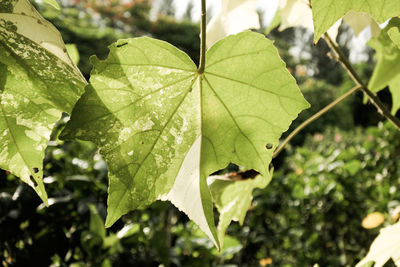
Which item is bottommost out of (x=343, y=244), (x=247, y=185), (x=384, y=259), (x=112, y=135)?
(x=343, y=244)

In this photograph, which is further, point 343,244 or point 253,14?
point 343,244

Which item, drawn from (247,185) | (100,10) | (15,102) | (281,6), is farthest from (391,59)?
(100,10)

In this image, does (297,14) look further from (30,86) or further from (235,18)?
(30,86)

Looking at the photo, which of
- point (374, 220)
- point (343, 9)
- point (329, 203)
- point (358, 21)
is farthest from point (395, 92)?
point (329, 203)

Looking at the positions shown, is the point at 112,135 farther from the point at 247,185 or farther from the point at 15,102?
the point at 247,185

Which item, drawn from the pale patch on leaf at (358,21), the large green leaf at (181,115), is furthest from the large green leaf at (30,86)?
the pale patch on leaf at (358,21)

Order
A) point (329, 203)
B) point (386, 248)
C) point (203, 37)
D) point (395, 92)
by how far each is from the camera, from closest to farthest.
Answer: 1. point (203, 37)
2. point (386, 248)
3. point (395, 92)
4. point (329, 203)
